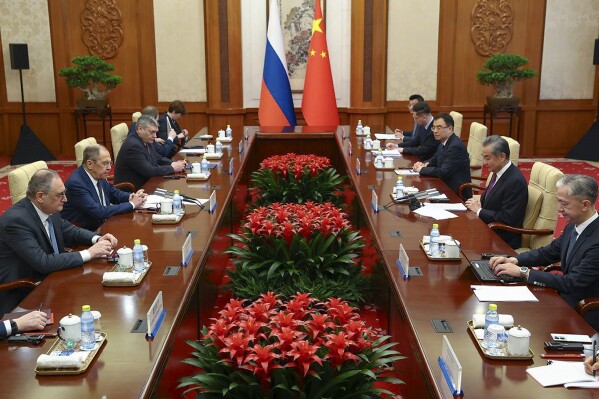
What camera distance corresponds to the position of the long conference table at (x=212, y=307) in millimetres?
2260

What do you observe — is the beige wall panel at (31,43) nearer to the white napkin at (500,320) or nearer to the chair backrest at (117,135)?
the chair backrest at (117,135)

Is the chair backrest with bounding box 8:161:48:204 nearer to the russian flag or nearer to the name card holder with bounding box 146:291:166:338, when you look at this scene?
the name card holder with bounding box 146:291:166:338

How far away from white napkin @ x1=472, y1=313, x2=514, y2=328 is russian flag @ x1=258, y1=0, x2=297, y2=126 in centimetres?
717

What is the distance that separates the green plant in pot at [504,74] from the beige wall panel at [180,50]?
4.00 m

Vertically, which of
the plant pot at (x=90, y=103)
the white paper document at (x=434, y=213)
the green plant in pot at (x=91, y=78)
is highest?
the green plant in pot at (x=91, y=78)

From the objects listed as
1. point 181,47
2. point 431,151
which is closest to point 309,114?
point 181,47

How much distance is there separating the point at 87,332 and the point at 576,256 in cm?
225

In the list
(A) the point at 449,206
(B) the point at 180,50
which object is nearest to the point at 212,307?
(A) the point at 449,206

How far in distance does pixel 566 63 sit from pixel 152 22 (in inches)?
240

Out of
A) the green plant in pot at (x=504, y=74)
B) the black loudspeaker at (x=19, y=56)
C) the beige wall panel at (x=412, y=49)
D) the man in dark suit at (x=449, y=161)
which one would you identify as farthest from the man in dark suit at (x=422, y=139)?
the black loudspeaker at (x=19, y=56)

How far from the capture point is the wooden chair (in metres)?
4.40

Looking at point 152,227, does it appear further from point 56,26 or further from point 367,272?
point 56,26

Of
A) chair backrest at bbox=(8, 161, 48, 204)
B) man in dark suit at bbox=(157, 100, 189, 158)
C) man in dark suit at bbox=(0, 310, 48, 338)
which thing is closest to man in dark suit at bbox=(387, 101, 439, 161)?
man in dark suit at bbox=(157, 100, 189, 158)

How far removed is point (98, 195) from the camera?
4.60 meters
